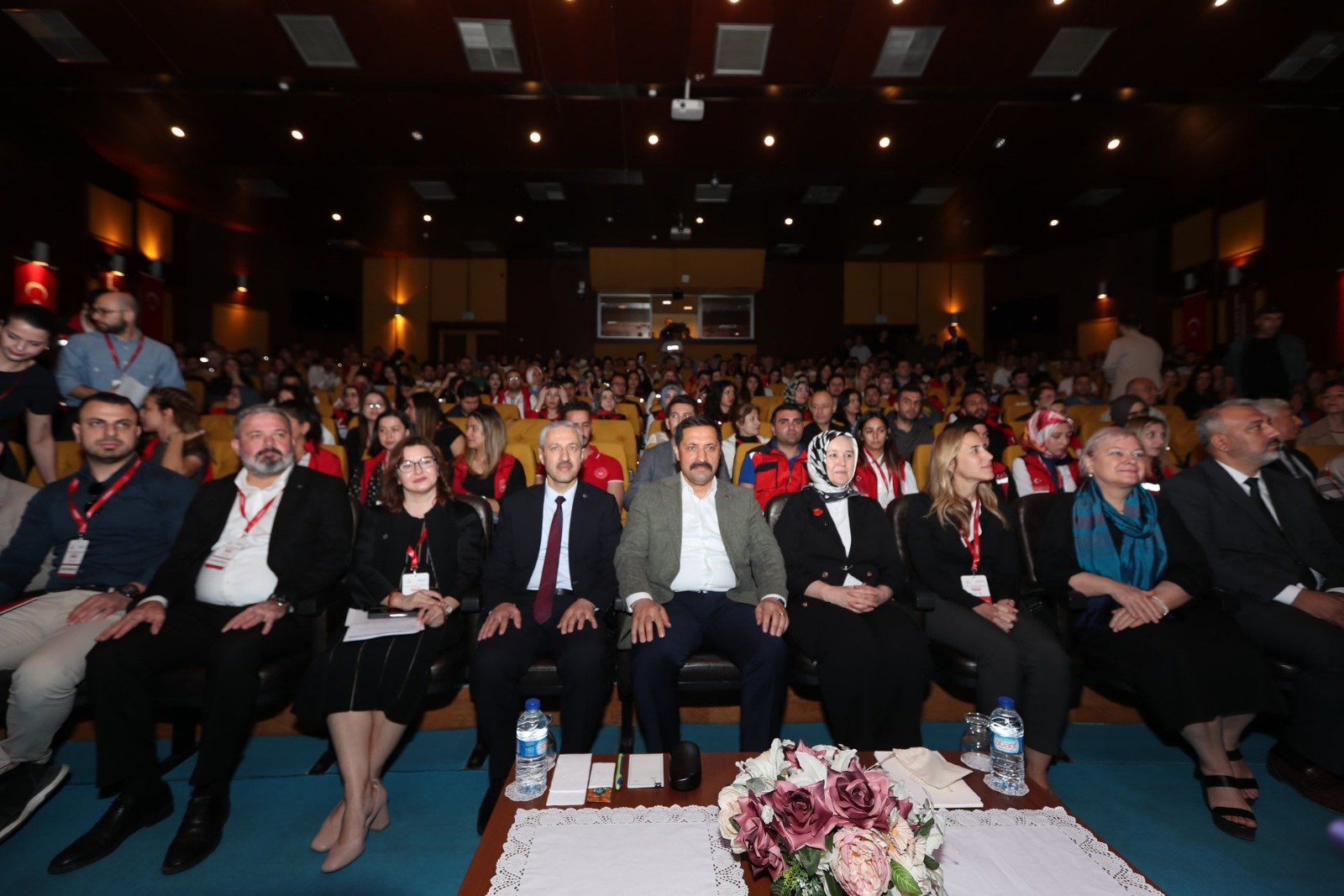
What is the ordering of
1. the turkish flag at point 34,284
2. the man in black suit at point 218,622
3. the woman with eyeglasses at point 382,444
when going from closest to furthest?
the man in black suit at point 218,622
the woman with eyeglasses at point 382,444
the turkish flag at point 34,284

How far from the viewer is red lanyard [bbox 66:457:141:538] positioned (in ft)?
8.07

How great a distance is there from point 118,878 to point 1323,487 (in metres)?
5.33

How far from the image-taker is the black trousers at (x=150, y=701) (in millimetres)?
1980

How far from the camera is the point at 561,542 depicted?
2549 mm

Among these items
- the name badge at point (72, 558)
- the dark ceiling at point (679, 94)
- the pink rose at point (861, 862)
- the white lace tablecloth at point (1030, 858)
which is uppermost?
the dark ceiling at point (679, 94)

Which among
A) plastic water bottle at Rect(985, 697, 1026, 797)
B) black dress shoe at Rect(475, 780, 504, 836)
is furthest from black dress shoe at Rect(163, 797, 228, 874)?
plastic water bottle at Rect(985, 697, 1026, 797)

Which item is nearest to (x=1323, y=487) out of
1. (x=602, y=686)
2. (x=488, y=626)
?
(x=602, y=686)

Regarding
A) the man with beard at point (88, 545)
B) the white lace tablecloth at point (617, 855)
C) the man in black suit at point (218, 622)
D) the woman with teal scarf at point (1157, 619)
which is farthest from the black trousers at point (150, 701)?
the woman with teal scarf at point (1157, 619)

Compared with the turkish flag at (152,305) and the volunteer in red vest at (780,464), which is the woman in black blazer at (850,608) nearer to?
the volunteer in red vest at (780,464)

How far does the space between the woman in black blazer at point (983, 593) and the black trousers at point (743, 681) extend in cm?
71

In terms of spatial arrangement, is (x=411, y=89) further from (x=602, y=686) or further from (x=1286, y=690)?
(x=1286, y=690)

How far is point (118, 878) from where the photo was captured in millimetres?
1841

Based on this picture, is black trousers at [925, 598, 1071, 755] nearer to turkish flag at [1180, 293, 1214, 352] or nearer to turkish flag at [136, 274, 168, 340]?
turkish flag at [1180, 293, 1214, 352]

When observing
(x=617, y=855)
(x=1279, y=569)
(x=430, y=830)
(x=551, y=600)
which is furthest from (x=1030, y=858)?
(x=1279, y=569)
